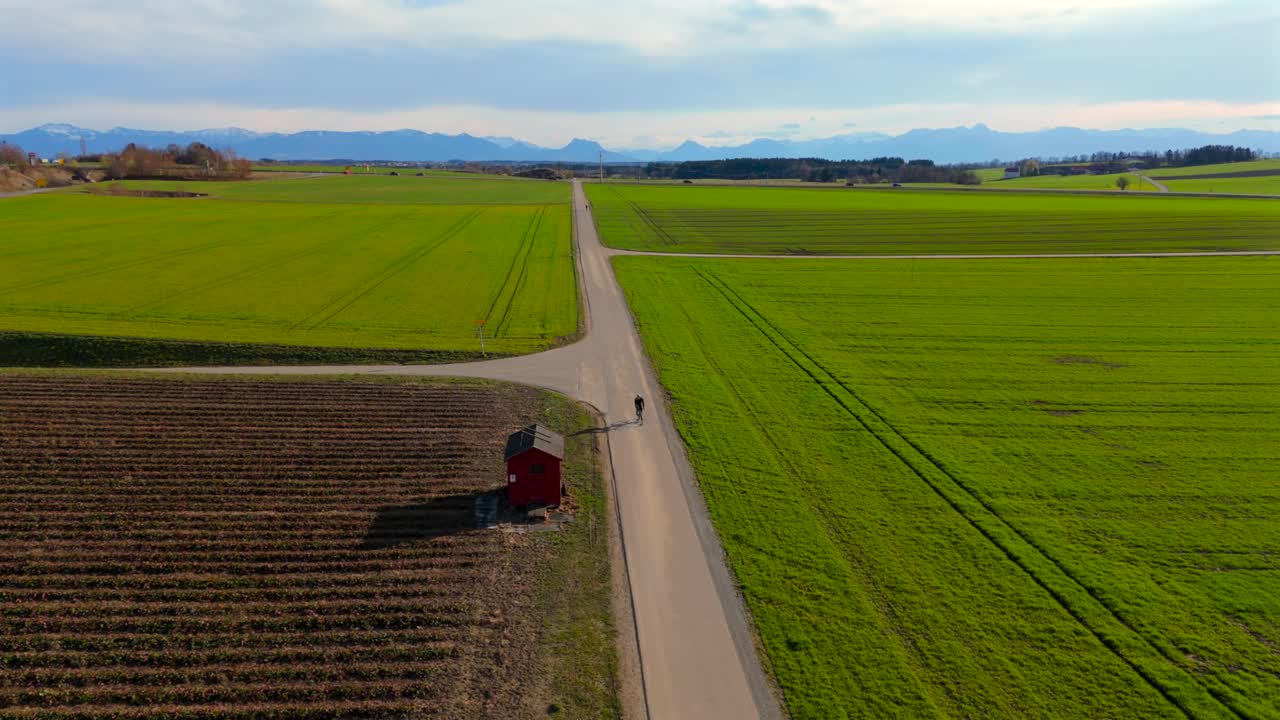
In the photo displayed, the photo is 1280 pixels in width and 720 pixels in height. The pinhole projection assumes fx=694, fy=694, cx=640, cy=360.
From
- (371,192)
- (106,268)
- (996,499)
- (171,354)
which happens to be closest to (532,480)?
(996,499)

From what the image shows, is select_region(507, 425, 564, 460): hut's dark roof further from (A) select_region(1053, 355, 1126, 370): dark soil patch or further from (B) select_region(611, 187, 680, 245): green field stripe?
(B) select_region(611, 187, 680, 245): green field stripe

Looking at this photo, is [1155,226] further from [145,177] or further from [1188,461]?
[145,177]

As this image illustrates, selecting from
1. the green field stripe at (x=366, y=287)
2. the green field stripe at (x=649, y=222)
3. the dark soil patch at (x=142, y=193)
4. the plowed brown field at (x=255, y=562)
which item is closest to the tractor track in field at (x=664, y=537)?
the plowed brown field at (x=255, y=562)

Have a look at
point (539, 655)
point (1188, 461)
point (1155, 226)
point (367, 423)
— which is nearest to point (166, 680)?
point (539, 655)

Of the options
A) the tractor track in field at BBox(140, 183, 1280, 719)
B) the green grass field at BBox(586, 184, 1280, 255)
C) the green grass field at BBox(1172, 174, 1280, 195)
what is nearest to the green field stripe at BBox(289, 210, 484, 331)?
the tractor track in field at BBox(140, 183, 1280, 719)

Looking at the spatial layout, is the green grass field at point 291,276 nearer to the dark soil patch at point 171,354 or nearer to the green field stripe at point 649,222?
the dark soil patch at point 171,354

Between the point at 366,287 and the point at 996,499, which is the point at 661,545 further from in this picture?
the point at 366,287
